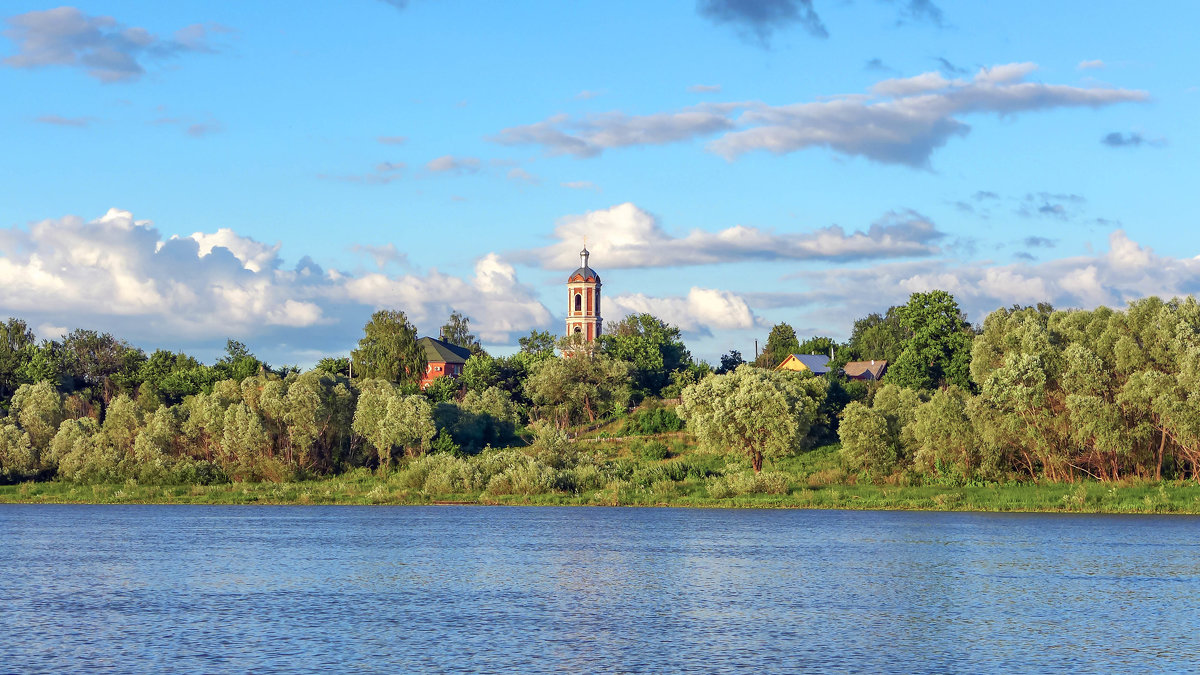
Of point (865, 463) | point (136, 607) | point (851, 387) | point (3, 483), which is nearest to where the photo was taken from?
point (136, 607)

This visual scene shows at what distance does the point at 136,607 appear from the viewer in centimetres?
4219

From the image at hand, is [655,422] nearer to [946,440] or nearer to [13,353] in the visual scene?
[946,440]

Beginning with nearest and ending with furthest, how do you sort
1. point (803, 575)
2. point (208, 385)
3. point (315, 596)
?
point (315, 596), point (803, 575), point (208, 385)

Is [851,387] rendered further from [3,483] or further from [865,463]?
[3,483]

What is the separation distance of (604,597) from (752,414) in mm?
58522

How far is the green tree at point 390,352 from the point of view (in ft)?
491

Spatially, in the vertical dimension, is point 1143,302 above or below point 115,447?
above

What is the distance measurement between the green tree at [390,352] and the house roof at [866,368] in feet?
217

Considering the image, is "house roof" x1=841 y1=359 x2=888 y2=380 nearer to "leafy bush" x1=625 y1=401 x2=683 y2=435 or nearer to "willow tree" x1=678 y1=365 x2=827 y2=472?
"leafy bush" x1=625 y1=401 x2=683 y2=435

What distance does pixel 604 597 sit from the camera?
45.9 metres

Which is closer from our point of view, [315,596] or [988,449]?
[315,596]

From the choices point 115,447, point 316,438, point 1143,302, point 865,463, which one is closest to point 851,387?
point 865,463

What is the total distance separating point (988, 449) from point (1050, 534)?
869 inches

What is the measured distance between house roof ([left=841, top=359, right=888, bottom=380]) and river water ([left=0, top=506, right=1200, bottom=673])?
105m
